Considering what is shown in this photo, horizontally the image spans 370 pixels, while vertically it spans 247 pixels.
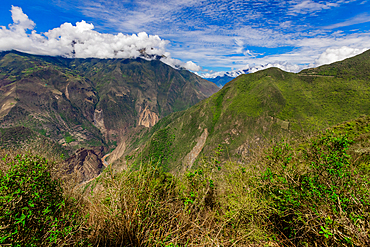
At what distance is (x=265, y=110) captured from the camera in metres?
93.9

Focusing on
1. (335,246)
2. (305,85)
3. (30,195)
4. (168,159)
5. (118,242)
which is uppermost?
(305,85)

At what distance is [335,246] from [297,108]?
108m

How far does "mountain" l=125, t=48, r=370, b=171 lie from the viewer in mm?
81438

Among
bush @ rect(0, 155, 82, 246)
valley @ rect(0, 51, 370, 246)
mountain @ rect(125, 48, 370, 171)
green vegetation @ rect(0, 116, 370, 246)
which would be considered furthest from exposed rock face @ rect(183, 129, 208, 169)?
bush @ rect(0, 155, 82, 246)

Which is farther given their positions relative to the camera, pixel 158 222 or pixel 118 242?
pixel 158 222

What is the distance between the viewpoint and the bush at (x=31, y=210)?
12.9 feet

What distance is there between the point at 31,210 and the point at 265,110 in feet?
346

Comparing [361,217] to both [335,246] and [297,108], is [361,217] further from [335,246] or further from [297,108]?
[297,108]

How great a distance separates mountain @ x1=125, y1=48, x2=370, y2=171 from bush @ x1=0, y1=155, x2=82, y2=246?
220 feet

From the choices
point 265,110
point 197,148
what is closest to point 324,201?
point 197,148

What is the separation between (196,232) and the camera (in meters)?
4.88

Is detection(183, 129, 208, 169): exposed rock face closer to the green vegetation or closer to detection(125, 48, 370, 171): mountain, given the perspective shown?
detection(125, 48, 370, 171): mountain

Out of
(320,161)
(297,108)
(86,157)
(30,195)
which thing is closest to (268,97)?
(297,108)

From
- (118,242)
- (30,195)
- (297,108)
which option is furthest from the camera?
(297,108)
